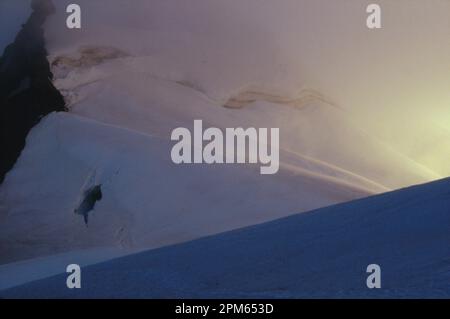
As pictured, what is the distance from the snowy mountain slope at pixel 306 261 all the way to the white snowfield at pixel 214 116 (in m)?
1.49

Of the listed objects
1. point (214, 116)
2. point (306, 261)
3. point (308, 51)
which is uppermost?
point (308, 51)

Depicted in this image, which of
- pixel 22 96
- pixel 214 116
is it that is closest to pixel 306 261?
pixel 214 116

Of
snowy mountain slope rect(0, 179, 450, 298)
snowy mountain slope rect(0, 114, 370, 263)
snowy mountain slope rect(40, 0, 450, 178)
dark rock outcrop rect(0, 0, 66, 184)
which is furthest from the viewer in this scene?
snowy mountain slope rect(40, 0, 450, 178)

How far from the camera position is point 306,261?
1.85 metres

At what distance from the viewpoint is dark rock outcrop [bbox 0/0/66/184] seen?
16.3 ft

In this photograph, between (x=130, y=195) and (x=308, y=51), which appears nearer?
(x=130, y=195)

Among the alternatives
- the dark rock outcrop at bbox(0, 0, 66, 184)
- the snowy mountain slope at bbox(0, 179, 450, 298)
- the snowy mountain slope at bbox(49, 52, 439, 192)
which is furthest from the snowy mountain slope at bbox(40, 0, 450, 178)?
the snowy mountain slope at bbox(0, 179, 450, 298)

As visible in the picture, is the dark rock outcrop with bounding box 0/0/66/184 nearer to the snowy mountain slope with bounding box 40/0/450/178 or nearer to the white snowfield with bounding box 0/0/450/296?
the white snowfield with bounding box 0/0/450/296

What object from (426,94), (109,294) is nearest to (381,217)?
(109,294)

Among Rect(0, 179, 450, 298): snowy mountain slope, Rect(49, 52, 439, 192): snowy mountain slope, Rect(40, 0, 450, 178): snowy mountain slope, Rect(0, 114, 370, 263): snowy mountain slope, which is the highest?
Rect(40, 0, 450, 178): snowy mountain slope

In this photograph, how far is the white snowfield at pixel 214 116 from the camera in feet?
14.5

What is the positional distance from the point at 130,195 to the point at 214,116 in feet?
3.97

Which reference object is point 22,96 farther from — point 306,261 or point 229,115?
point 306,261

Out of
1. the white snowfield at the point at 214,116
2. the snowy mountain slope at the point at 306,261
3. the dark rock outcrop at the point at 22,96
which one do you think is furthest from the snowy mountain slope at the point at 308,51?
the snowy mountain slope at the point at 306,261
